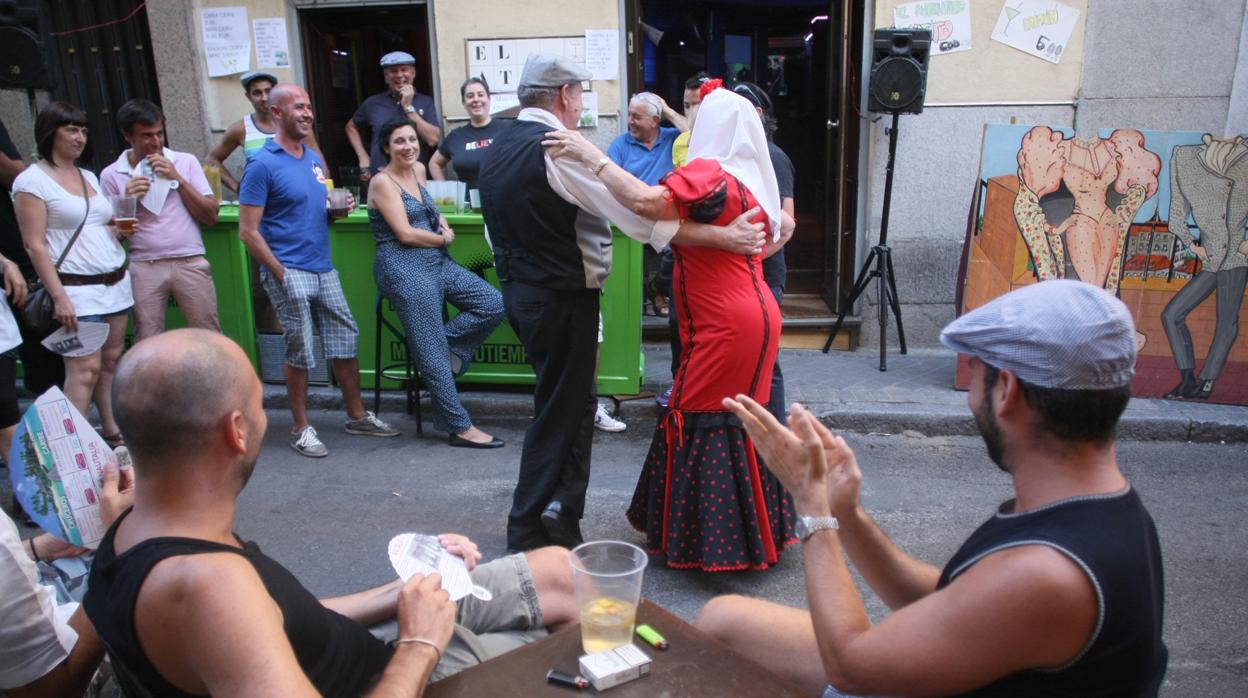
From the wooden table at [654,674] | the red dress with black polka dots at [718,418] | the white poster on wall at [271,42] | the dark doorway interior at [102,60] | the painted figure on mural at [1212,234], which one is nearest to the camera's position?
the wooden table at [654,674]

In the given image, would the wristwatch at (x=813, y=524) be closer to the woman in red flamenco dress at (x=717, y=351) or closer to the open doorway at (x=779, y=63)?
the woman in red flamenco dress at (x=717, y=351)

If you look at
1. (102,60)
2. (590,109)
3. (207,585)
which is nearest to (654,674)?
(207,585)

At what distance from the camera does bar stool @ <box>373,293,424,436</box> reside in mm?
5477

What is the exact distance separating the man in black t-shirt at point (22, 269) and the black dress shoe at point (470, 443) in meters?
1.99

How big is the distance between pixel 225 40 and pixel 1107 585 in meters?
7.33

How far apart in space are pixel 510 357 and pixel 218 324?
1757 millimetres

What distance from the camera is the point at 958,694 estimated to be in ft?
5.18

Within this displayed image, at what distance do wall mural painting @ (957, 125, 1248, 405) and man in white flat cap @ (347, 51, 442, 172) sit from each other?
388 centimetres

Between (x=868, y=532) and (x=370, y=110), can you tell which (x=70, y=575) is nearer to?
(x=868, y=532)

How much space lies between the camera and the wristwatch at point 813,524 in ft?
5.82

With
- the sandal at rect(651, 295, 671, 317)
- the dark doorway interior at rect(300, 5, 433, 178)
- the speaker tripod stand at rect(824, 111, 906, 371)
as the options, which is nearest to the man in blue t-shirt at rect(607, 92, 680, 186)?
the sandal at rect(651, 295, 671, 317)

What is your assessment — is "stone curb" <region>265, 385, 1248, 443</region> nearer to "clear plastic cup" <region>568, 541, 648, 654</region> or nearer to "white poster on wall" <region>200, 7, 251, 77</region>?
"white poster on wall" <region>200, 7, 251, 77</region>

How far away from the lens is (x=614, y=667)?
1652 millimetres

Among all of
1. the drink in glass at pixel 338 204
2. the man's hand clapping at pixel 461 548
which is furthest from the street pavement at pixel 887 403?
the man's hand clapping at pixel 461 548
